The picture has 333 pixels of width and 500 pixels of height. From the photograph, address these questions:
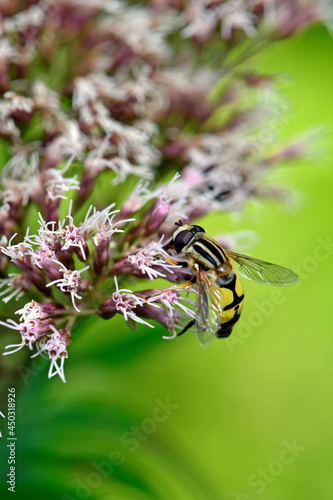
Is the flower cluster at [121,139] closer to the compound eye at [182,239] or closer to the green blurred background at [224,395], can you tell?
the compound eye at [182,239]

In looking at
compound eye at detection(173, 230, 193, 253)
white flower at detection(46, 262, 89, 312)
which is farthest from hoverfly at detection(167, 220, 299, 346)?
white flower at detection(46, 262, 89, 312)

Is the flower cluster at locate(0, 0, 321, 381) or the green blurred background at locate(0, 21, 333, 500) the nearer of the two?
the flower cluster at locate(0, 0, 321, 381)

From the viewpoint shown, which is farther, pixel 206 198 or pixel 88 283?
pixel 206 198

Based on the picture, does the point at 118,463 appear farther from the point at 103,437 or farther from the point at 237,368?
the point at 237,368

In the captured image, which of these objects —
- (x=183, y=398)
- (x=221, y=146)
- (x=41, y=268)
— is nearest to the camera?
(x=41, y=268)

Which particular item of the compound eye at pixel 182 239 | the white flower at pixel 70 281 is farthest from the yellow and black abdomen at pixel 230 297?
the white flower at pixel 70 281

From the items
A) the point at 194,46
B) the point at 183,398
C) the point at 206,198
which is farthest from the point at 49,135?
the point at 183,398

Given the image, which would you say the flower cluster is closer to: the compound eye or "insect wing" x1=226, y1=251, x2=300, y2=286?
the compound eye
